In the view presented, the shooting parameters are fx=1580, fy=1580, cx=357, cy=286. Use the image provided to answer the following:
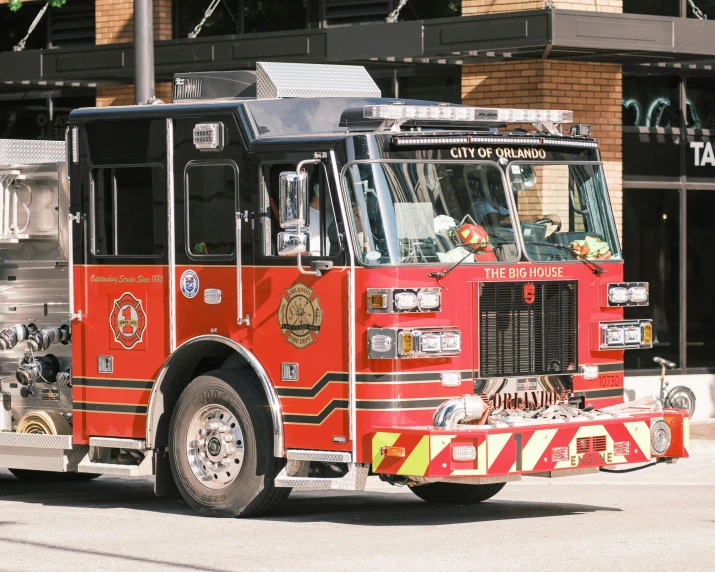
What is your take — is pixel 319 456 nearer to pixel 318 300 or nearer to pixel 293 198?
pixel 318 300

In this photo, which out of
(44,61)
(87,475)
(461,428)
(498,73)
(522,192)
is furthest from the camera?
(44,61)

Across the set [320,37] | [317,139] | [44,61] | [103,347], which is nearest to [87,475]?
[103,347]

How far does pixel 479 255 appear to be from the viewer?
10492mm

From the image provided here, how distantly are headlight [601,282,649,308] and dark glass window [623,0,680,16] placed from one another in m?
7.73

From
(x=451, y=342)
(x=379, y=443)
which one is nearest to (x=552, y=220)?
(x=451, y=342)

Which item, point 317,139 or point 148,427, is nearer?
point 317,139

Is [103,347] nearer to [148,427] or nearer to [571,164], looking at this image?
[148,427]

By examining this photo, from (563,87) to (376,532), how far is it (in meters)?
8.75

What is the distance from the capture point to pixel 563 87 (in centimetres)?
1773

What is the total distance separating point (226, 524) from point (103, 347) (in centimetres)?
181

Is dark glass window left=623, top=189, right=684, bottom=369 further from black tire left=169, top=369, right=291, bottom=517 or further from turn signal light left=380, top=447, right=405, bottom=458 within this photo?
turn signal light left=380, top=447, right=405, bottom=458

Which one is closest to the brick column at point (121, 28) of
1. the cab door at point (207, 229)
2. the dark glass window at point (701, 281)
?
the dark glass window at point (701, 281)

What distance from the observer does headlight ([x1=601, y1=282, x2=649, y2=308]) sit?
11109mm

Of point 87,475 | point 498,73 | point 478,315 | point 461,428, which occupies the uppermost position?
point 498,73
